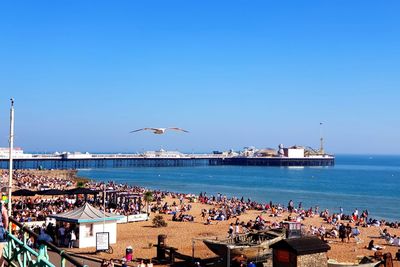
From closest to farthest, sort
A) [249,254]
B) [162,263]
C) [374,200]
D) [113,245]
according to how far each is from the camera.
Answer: [249,254], [162,263], [113,245], [374,200]

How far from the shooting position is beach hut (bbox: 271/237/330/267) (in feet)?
39.0

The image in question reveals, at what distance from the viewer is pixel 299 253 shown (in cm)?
1180

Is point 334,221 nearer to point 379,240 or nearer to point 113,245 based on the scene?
point 379,240

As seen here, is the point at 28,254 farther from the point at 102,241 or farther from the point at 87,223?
the point at 87,223

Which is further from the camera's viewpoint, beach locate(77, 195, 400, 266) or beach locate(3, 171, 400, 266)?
beach locate(3, 171, 400, 266)

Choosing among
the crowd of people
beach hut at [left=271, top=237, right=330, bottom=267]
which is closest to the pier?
the crowd of people

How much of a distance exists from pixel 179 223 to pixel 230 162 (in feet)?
360

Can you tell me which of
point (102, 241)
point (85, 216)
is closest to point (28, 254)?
point (102, 241)

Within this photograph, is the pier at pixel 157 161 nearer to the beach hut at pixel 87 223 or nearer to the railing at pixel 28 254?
the beach hut at pixel 87 223

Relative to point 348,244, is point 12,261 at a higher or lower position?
higher

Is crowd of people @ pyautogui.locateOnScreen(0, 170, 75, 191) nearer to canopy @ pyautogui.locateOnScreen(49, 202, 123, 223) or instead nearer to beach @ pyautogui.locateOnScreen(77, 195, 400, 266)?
beach @ pyautogui.locateOnScreen(77, 195, 400, 266)

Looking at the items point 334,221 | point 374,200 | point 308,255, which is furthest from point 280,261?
point 374,200

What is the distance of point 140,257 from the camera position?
653 inches

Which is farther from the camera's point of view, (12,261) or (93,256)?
(93,256)
